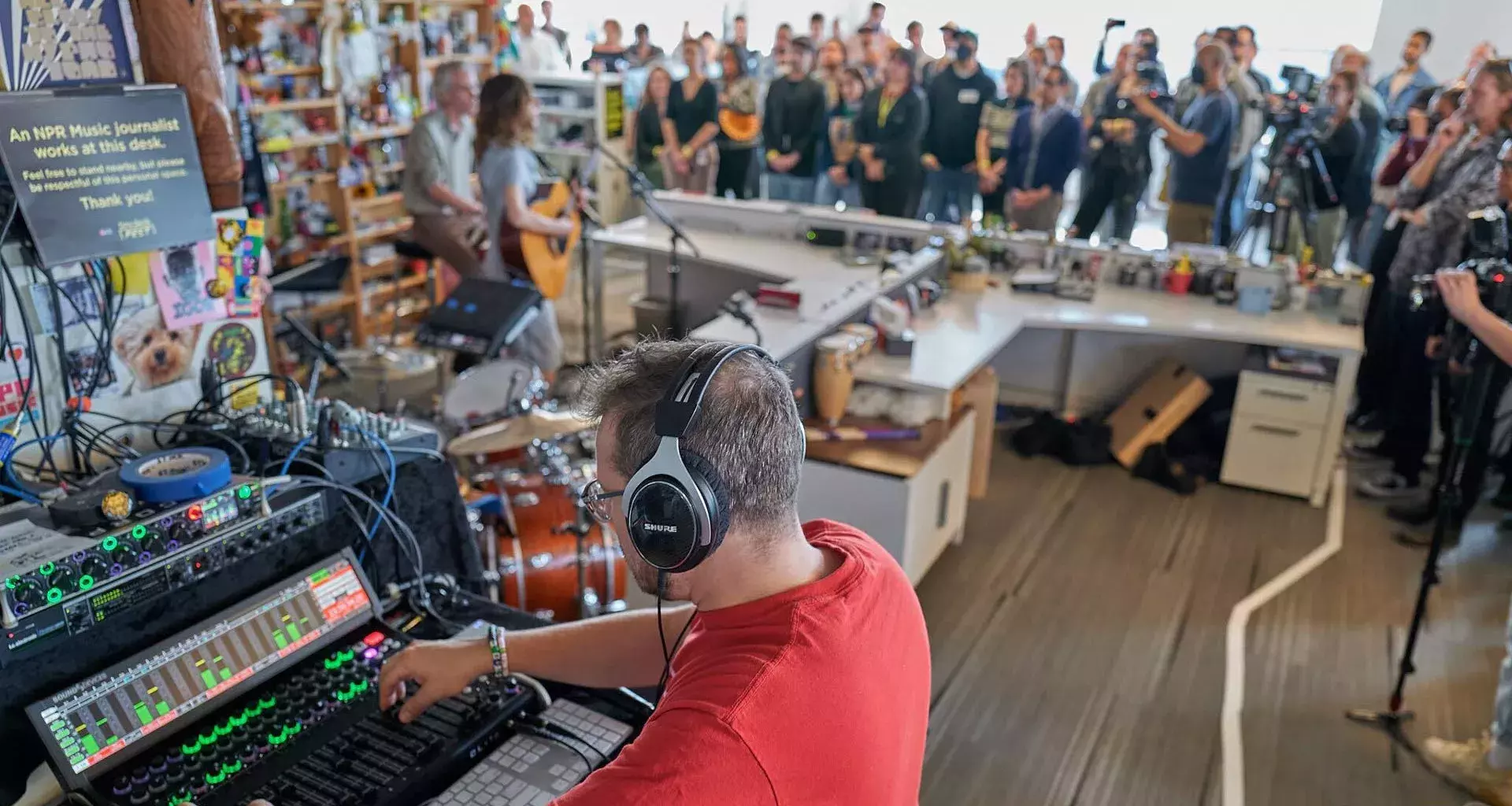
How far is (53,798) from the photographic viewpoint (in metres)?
1.20

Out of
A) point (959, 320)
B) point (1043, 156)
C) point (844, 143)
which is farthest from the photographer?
point (844, 143)

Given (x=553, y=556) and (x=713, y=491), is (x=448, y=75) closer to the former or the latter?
(x=553, y=556)

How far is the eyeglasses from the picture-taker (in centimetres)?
109

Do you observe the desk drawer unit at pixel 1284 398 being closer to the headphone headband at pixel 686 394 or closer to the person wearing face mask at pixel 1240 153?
the person wearing face mask at pixel 1240 153

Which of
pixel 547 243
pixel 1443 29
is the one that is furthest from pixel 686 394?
pixel 1443 29

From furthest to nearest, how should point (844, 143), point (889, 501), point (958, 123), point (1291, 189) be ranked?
point (844, 143)
point (958, 123)
point (1291, 189)
point (889, 501)

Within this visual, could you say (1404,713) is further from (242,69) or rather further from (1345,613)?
(242,69)

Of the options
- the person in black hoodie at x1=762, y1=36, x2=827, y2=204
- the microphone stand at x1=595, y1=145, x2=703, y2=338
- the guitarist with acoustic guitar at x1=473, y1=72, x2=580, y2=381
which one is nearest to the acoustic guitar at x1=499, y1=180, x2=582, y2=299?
the guitarist with acoustic guitar at x1=473, y1=72, x2=580, y2=381

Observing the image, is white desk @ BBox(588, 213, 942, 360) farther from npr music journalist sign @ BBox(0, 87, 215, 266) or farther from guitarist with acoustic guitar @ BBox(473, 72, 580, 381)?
npr music journalist sign @ BBox(0, 87, 215, 266)

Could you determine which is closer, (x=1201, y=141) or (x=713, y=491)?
(x=713, y=491)

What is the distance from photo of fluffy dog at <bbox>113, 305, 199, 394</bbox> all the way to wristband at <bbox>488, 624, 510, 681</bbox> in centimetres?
77

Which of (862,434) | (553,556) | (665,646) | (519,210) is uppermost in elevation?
(519,210)

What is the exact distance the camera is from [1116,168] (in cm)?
556

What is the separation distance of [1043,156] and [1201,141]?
31.7 inches
